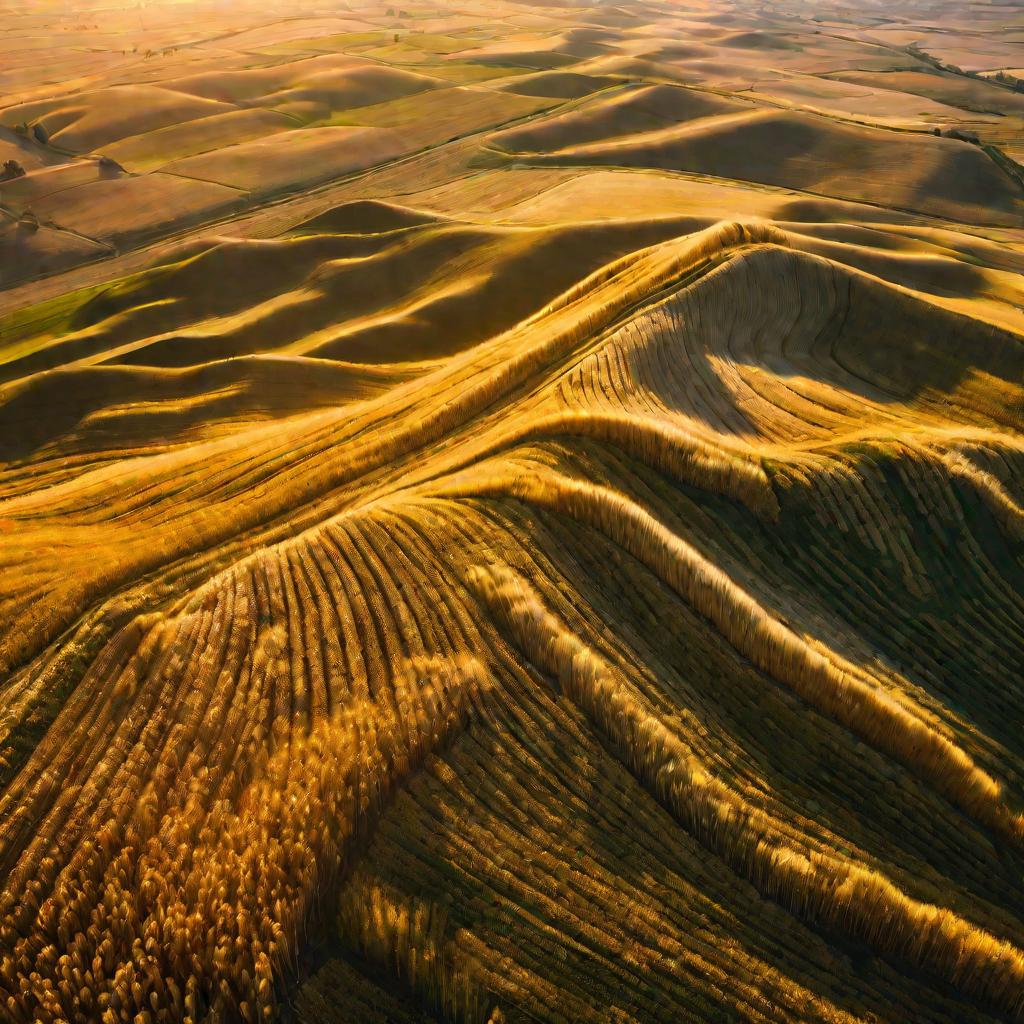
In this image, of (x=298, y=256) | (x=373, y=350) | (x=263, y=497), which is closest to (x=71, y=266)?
(x=298, y=256)

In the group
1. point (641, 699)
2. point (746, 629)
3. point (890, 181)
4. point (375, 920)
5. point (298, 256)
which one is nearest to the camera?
point (375, 920)

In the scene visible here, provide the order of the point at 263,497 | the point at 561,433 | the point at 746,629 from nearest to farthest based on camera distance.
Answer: the point at 746,629, the point at 263,497, the point at 561,433

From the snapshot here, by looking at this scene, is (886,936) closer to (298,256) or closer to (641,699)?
Result: (641,699)

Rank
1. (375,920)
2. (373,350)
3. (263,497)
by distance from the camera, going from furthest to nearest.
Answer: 1. (373,350)
2. (263,497)
3. (375,920)

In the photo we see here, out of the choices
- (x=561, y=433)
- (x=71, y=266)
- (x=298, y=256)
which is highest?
(x=561, y=433)

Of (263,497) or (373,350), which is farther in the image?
(373,350)

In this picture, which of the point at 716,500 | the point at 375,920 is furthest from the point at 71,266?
the point at 375,920

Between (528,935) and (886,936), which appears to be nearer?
(528,935)

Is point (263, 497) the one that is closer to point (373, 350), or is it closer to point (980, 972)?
point (980, 972)

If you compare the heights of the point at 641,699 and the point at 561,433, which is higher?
the point at 561,433
